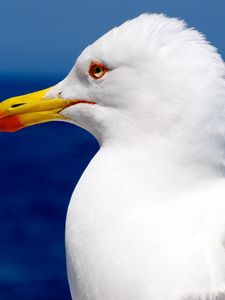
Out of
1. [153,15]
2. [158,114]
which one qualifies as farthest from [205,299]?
[153,15]

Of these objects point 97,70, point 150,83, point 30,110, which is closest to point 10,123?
point 30,110

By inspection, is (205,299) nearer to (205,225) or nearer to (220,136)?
(205,225)

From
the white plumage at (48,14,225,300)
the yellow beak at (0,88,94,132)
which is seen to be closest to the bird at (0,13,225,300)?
the white plumage at (48,14,225,300)

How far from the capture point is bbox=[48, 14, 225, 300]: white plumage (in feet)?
8.16

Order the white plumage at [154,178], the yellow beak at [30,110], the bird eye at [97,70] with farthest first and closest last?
the yellow beak at [30,110] < the bird eye at [97,70] < the white plumage at [154,178]

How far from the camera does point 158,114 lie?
263 cm

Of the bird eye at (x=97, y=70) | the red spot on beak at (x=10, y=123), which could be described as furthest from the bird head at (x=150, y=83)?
the red spot on beak at (x=10, y=123)

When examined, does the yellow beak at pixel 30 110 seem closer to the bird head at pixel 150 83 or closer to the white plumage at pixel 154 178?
the bird head at pixel 150 83

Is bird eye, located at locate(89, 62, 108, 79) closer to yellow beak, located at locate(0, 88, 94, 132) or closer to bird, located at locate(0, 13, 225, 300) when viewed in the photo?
bird, located at locate(0, 13, 225, 300)

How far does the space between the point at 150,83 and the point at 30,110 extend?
50 centimetres

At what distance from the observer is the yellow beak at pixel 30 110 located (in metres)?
2.96

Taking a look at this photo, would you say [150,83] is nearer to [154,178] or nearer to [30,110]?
[154,178]

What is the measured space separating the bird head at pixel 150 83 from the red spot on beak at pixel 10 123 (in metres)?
0.24

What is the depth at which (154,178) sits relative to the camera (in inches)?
103
